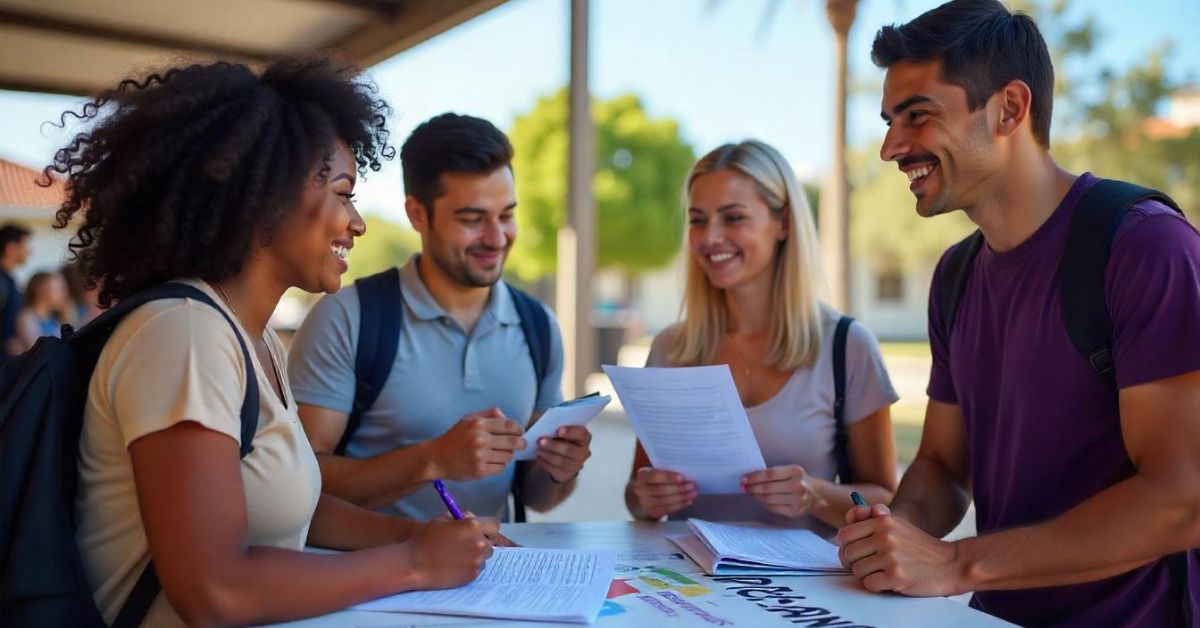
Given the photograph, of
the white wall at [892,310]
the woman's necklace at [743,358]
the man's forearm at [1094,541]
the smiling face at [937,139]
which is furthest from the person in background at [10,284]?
the white wall at [892,310]

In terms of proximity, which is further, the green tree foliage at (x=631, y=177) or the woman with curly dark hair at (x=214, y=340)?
the green tree foliage at (x=631, y=177)

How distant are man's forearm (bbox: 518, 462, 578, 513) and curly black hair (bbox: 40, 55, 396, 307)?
1.44 m

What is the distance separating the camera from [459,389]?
298cm

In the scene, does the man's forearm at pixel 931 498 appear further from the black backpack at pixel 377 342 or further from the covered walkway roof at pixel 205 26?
the covered walkway roof at pixel 205 26

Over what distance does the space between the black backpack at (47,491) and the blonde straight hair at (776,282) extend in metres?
1.83

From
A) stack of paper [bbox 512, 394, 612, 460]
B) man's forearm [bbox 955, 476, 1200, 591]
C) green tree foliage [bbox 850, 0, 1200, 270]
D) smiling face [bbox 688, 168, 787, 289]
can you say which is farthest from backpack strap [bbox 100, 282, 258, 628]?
green tree foliage [bbox 850, 0, 1200, 270]

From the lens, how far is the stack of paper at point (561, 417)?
2.38 metres

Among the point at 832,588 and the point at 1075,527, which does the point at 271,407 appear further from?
the point at 1075,527

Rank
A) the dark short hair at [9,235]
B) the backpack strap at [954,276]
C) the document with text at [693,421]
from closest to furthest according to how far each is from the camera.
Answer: the document with text at [693,421]
the backpack strap at [954,276]
the dark short hair at [9,235]

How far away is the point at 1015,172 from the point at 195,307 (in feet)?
5.36

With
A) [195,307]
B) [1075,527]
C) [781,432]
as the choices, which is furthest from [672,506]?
[195,307]

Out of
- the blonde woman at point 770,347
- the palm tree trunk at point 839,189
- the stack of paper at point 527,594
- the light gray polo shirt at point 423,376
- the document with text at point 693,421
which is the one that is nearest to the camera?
the stack of paper at point 527,594

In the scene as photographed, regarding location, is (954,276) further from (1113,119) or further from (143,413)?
(1113,119)

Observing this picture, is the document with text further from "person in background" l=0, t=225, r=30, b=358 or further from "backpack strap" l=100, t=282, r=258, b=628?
"person in background" l=0, t=225, r=30, b=358
